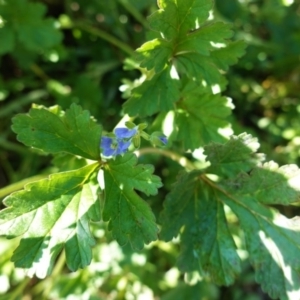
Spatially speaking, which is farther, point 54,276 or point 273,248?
point 54,276

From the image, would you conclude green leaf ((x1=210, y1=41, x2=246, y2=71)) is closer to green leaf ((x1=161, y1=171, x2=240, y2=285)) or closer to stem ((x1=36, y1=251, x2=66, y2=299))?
green leaf ((x1=161, y1=171, x2=240, y2=285))

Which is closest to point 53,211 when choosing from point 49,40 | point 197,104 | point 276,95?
point 197,104

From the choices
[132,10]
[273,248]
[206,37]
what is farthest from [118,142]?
[132,10]

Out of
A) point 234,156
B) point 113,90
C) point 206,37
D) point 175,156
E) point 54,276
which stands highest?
point 206,37

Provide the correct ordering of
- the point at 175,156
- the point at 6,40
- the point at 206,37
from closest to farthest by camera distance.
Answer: the point at 206,37 < the point at 175,156 < the point at 6,40

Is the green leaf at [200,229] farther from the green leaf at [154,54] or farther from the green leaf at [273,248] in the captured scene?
the green leaf at [154,54]

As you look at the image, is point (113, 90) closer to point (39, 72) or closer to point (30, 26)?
point (39, 72)

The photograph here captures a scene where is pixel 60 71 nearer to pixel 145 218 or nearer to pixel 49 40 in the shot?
pixel 49 40
